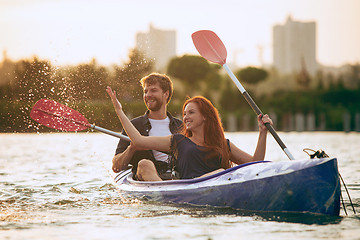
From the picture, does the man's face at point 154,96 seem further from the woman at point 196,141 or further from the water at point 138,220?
the water at point 138,220

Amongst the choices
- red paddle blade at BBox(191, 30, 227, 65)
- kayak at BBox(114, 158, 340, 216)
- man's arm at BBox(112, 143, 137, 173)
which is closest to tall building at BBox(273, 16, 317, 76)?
red paddle blade at BBox(191, 30, 227, 65)

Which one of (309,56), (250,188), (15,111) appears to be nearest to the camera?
(250,188)

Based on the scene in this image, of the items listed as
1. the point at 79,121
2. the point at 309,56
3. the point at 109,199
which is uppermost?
the point at 309,56

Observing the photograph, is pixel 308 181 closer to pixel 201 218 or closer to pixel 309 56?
pixel 201 218

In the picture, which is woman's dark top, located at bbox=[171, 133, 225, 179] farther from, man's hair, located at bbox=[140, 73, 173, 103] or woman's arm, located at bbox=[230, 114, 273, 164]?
man's hair, located at bbox=[140, 73, 173, 103]

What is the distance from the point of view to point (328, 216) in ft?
11.9

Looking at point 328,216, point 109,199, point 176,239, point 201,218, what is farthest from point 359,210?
point 109,199

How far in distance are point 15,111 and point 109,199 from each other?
23383 mm

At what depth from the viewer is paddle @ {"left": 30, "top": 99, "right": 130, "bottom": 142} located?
5.43m

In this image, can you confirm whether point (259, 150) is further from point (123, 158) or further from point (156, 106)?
point (123, 158)

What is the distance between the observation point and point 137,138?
4.00 m

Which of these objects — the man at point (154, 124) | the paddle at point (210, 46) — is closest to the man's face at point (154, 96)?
the man at point (154, 124)

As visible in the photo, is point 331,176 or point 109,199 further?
point 109,199

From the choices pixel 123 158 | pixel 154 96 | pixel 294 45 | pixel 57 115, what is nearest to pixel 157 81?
pixel 154 96
